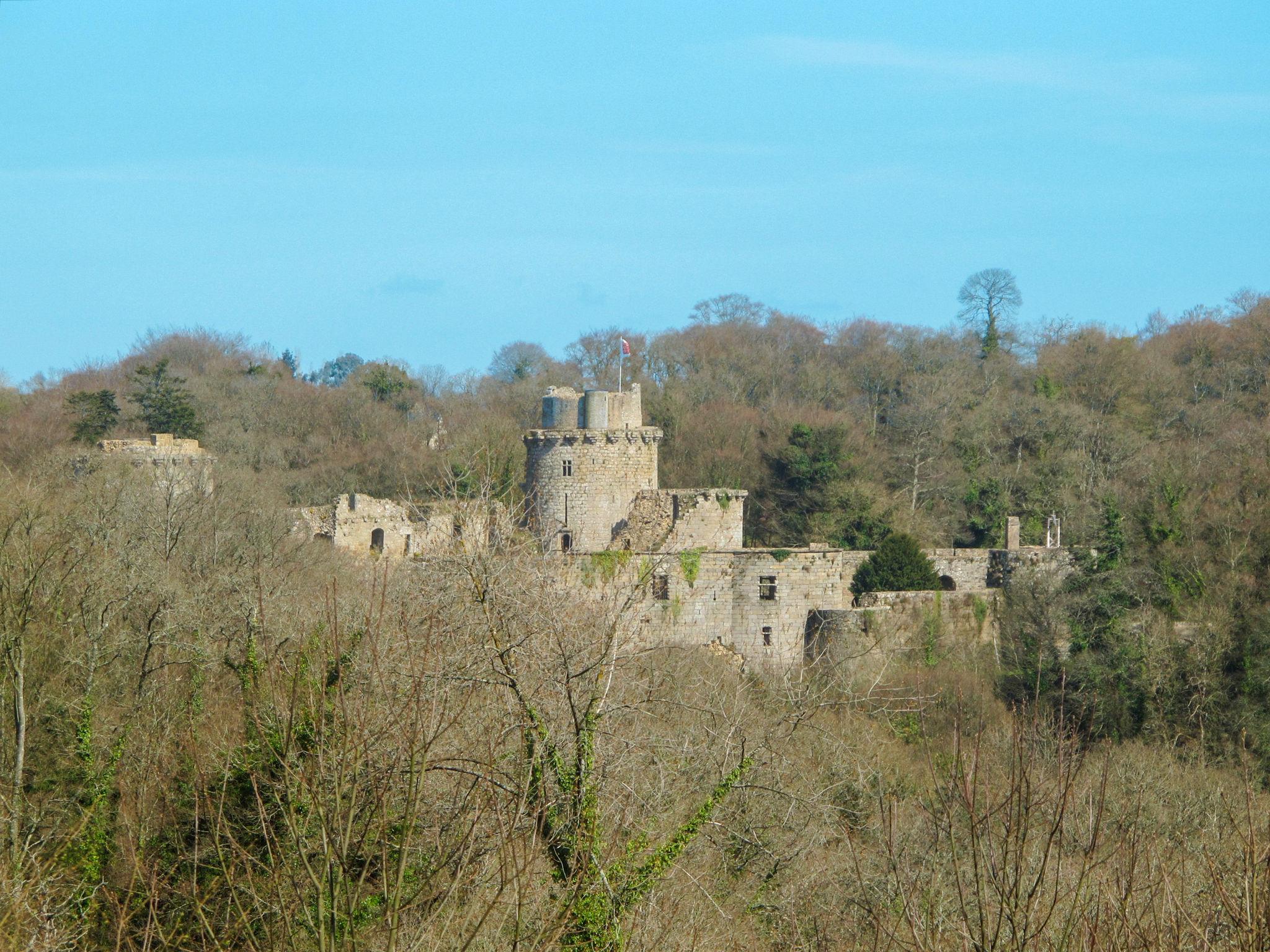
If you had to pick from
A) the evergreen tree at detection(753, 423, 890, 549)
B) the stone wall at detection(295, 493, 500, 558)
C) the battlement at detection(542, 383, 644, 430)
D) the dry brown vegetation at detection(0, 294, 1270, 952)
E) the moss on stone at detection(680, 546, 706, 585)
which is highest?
the battlement at detection(542, 383, 644, 430)

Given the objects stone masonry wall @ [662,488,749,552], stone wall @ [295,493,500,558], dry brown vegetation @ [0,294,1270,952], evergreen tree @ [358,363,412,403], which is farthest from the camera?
evergreen tree @ [358,363,412,403]

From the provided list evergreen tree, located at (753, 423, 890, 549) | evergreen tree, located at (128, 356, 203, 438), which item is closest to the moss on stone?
evergreen tree, located at (753, 423, 890, 549)

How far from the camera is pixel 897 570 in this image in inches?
1230

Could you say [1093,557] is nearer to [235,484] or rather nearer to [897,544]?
[897,544]

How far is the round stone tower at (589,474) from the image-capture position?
3103cm

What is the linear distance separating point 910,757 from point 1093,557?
6.22 meters

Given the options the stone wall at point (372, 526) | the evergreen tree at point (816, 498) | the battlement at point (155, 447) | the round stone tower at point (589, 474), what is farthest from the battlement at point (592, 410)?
the battlement at point (155, 447)

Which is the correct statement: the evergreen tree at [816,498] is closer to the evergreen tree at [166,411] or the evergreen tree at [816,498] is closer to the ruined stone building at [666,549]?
the ruined stone building at [666,549]

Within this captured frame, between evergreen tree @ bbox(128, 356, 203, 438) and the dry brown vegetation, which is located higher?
evergreen tree @ bbox(128, 356, 203, 438)

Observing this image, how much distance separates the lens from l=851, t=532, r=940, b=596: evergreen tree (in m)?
31.1

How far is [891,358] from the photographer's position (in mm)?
49188

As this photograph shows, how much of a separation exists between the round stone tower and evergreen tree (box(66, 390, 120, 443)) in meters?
11.7

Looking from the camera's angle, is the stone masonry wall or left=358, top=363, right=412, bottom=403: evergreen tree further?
left=358, top=363, right=412, bottom=403: evergreen tree

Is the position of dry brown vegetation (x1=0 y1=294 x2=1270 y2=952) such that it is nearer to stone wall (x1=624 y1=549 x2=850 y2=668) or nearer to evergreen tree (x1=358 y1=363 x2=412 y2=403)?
stone wall (x1=624 y1=549 x2=850 y2=668)
